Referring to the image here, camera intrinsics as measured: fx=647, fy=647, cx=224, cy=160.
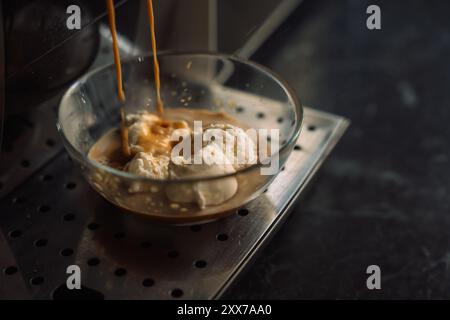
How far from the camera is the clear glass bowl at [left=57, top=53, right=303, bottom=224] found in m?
0.58

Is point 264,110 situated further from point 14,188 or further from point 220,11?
point 14,188

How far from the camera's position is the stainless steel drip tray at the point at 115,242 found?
56 centimetres

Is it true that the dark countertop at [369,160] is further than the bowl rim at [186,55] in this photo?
Yes

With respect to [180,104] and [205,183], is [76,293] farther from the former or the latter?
[180,104]

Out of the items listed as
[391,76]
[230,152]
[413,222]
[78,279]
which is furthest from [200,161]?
[391,76]

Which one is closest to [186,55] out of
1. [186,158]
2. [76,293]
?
[186,158]

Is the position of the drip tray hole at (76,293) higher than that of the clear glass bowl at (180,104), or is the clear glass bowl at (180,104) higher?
the clear glass bowl at (180,104)

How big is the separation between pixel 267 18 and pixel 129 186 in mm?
349

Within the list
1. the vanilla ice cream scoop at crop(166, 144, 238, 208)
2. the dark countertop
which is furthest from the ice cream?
the dark countertop

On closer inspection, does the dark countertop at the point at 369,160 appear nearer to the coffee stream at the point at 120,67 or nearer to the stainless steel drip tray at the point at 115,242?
the stainless steel drip tray at the point at 115,242

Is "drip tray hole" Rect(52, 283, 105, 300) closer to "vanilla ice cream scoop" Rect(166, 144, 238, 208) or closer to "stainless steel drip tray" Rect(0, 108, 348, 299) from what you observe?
"stainless steel drip tray" Rect(0, 108, 348, 299)

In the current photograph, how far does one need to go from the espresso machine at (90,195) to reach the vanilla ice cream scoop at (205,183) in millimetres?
53

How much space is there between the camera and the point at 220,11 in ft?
2.46

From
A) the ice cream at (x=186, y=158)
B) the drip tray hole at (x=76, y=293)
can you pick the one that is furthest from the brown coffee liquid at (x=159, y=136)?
the drip tray hole at (x=76, y=293)
